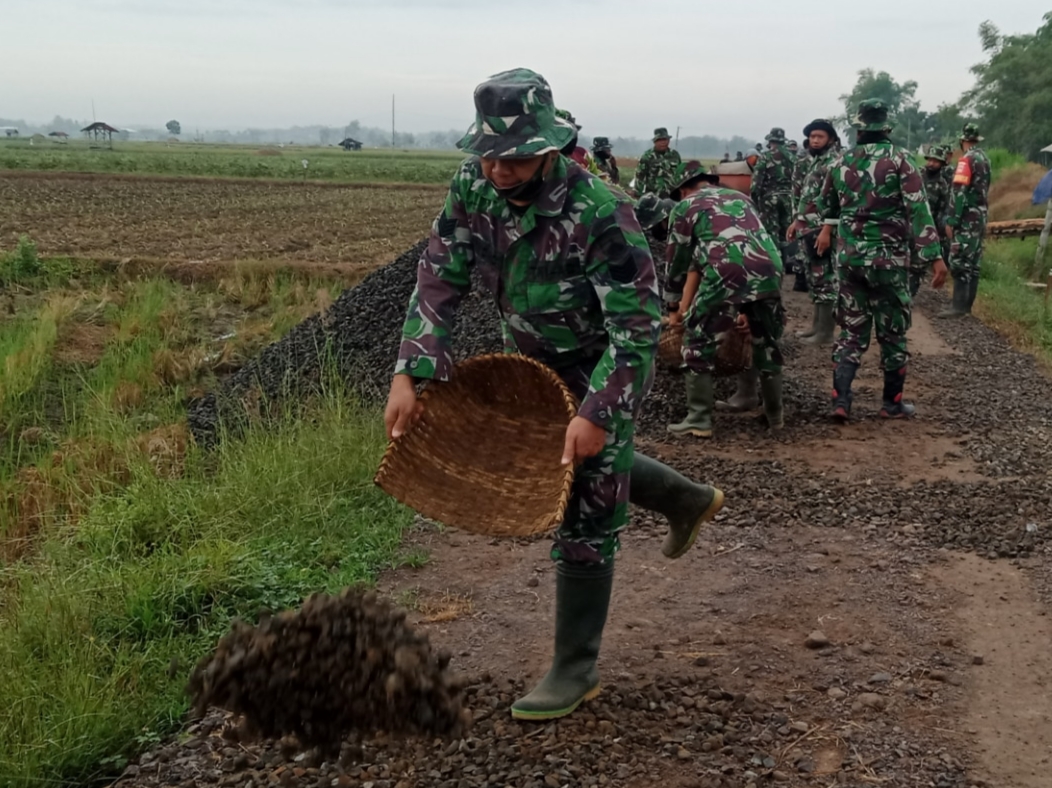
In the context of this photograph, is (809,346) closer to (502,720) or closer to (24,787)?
(502,720)

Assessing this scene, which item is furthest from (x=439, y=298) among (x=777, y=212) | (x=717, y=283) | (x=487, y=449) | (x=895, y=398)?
(x=777, y=212)

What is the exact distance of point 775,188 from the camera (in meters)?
13.6

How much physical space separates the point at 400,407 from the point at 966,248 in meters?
9.89

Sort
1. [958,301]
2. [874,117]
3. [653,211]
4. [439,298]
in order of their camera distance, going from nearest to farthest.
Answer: [439,298] < [874,117] < [653,211] < [958,301]

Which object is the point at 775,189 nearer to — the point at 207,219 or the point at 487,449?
the point at 487,449

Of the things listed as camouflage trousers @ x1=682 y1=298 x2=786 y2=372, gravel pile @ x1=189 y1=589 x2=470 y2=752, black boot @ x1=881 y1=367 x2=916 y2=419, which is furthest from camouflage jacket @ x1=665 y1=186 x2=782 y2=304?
gravel pile @ x1=189 y1=589 x2=470 y2=752

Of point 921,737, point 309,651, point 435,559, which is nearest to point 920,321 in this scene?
point 435,559

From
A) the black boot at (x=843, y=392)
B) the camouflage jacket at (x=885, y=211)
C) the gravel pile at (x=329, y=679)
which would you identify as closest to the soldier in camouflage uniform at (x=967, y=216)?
the camouflage jacket at (x=885, y=211)

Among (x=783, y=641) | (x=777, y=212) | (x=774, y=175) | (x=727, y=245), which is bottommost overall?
(x=783, y=641)

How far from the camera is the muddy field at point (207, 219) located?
16.7m

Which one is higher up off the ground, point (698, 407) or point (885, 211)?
point (885, 211)

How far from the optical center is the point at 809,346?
379 inches

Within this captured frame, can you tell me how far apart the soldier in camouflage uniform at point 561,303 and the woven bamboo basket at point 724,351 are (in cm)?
324

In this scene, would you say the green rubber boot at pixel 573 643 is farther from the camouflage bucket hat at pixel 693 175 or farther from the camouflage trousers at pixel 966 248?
the camouflage trousers at pixel 966 248
